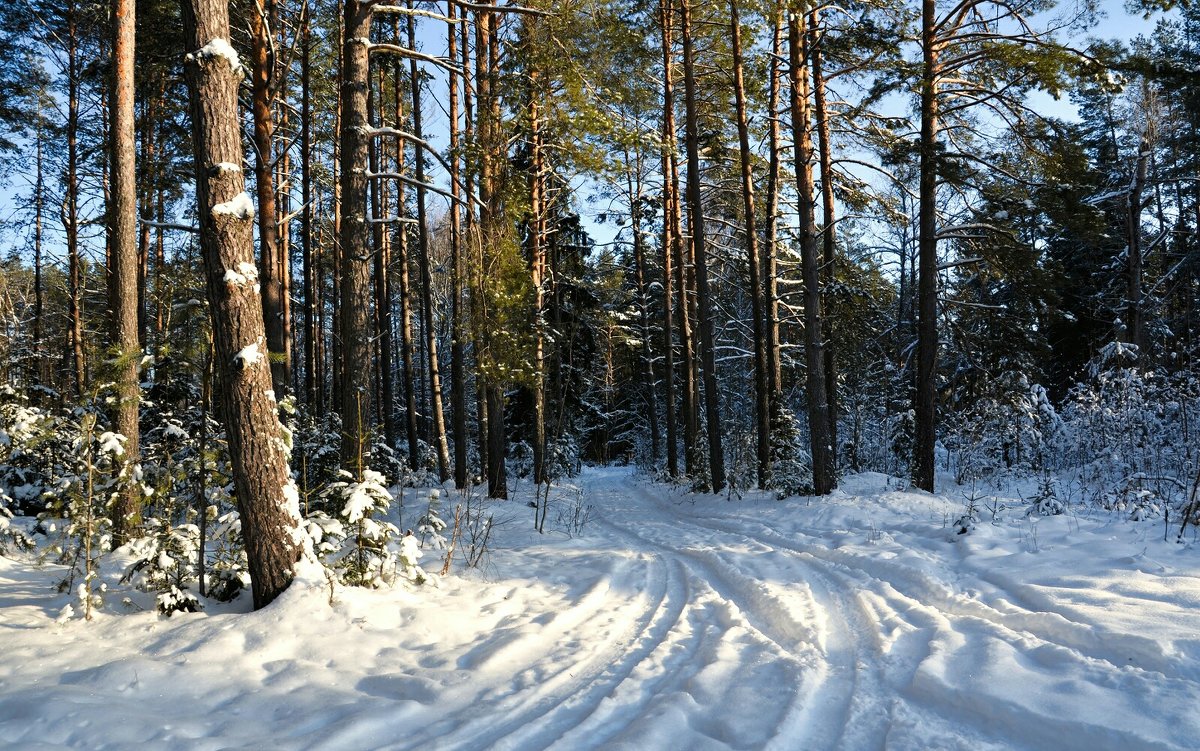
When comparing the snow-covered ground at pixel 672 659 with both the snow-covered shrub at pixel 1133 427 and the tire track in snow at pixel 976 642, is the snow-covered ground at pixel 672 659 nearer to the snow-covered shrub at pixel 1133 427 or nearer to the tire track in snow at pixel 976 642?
the tire track in snow at pixel 976 642

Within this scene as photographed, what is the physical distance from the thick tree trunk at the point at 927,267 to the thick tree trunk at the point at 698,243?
4111 mm

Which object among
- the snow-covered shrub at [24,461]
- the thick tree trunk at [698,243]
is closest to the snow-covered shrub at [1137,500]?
the thick tree trunk at [698,243]

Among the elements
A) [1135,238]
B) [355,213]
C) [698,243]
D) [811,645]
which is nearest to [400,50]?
[355,213]

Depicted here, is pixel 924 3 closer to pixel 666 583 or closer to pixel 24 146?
pixel 666 583

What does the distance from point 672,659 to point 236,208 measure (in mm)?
4082

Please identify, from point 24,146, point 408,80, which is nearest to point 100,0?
point 408,80

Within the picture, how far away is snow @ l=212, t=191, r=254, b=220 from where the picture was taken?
4188mm

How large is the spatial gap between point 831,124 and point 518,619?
12.0m

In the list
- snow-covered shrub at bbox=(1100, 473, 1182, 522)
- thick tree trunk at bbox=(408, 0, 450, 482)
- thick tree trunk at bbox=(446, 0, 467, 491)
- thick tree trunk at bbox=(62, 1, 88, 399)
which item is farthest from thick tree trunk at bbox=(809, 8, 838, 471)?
thick tree trunk at bbox=(62, 1, 88, 399)

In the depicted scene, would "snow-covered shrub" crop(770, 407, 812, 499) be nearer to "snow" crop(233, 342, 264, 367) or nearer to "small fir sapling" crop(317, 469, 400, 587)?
"small fir sapling" crop(317, 469, 400, 587)

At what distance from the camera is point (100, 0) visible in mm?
10125

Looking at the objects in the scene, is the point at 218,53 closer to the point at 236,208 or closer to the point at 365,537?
the point at 236,208

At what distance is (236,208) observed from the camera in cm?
423

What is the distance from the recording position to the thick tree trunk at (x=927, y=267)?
9891 mm
